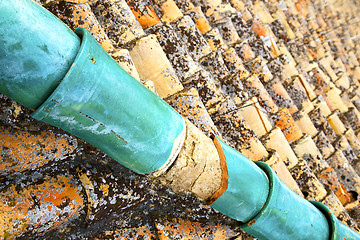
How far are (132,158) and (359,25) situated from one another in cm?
546

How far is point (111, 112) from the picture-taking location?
0.85 m

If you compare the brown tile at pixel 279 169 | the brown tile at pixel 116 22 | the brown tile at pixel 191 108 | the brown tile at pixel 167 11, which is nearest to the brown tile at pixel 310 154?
the brown tile at pixel 279 169

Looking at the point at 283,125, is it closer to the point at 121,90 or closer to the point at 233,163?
the point at 233,163

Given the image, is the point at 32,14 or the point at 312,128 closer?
the point at 32,14

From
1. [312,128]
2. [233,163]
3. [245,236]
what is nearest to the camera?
[233,163]

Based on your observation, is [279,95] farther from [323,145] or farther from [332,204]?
[332,204]

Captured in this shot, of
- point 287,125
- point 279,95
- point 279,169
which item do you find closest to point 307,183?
point 279,169

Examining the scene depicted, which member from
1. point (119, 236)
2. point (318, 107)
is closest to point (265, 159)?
point (119, 236)

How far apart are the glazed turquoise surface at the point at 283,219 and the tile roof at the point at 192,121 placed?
24cm

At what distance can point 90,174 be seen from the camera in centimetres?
119

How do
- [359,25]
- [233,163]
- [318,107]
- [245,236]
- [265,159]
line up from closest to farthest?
[233,163] → [245,236] → [265,159] → [318,107] → [359,25]

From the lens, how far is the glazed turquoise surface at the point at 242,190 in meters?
1.18

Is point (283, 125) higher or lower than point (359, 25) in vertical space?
higher

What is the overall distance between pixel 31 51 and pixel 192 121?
0.94 meters
